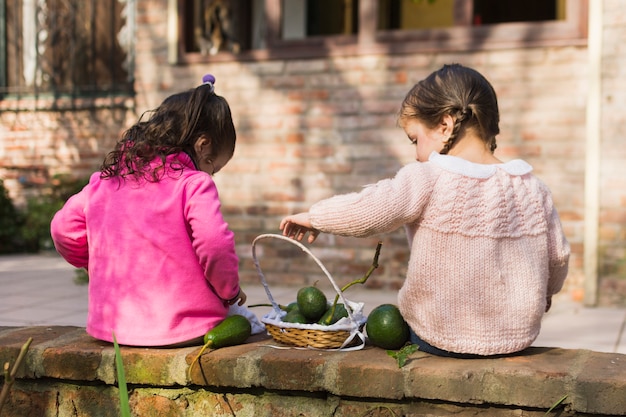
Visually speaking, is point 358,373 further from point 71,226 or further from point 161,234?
point 71,226

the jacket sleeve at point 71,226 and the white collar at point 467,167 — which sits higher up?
the white collar at point 467,167

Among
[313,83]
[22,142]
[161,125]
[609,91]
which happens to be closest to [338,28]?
[313,83]

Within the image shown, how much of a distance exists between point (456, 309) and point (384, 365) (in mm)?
279

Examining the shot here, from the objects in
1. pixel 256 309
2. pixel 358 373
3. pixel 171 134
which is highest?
pixel 171 134

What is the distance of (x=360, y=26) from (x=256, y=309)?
2.41 meters

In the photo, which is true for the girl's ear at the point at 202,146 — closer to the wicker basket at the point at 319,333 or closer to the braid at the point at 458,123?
the wicker basket at the point at 319,333

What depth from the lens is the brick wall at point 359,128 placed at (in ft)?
17.9

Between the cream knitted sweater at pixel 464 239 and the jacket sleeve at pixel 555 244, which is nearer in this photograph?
the cream knitted sweater at pixel 464 239

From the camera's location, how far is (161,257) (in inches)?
100

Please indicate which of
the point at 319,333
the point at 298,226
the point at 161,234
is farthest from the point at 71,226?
the point at 319,333

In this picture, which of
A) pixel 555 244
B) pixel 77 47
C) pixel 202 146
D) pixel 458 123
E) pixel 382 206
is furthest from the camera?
pixel 77 47

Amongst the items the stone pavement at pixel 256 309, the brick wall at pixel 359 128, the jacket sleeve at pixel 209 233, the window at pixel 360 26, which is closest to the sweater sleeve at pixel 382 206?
the jacket sleeve at pixel 209 233

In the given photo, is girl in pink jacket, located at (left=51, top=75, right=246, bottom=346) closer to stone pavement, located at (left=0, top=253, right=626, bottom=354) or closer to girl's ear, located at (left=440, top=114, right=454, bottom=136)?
girl's ear, located at (left=440, top=114, right=454, bottom=136)

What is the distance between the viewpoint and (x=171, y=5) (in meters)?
6.72
